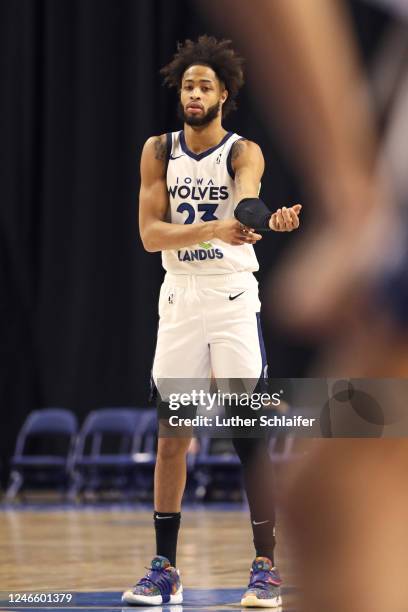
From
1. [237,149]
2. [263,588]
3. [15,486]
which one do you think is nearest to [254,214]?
[237,149]

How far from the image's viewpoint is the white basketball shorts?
2.76 metres

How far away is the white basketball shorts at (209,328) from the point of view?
2.76m

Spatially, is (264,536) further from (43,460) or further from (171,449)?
(43,460)

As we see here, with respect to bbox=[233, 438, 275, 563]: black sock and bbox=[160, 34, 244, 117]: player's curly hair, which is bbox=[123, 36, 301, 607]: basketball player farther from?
bbox=[160, 34, 244, 117]: player's curly hair

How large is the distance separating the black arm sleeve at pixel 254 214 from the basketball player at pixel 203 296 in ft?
2.33

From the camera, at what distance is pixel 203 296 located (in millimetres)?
2834

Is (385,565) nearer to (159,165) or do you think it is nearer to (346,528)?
(346,528)

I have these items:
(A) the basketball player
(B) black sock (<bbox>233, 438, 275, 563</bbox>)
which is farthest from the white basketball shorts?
(B) black sock (<bbox>233, 438, 275, 563</bbox>)

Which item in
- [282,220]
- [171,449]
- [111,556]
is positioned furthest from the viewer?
[111,556]

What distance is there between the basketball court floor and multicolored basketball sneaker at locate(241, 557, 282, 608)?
0.15 ft

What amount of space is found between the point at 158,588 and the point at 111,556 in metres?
1.97

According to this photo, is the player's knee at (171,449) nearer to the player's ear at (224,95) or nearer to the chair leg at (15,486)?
the player's ear at (224,95)

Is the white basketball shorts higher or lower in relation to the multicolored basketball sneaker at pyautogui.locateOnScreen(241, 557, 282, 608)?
higher

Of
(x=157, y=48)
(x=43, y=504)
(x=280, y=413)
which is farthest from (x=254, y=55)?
(x=157, y=48)
